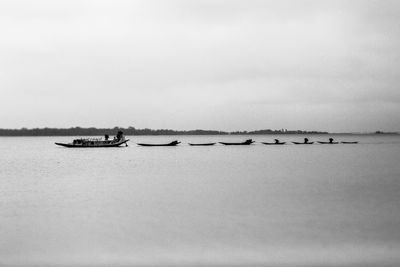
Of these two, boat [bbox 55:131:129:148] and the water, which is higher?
boat [bbox 55:131:129:148]

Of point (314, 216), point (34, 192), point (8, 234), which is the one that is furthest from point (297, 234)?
point (34, 192)

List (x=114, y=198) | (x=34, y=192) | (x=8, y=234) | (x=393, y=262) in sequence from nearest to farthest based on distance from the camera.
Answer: (x=393, y=262), (x=8, y=234), (x=114, y=198), (x=34, y=192)

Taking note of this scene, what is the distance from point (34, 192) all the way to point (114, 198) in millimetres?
5312

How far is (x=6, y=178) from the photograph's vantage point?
32312 mm

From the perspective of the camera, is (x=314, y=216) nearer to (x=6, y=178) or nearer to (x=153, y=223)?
(x=153, y=223)

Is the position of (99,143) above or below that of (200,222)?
above

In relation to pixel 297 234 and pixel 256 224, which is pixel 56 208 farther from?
pixel 297 234

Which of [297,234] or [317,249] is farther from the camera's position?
[297,234]

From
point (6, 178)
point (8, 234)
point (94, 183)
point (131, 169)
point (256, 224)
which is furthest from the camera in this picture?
point (131, 169)

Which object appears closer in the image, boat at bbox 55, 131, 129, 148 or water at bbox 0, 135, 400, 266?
water at bbox 0, 135, 400, 266

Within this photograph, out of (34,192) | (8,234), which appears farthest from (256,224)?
(34,192)

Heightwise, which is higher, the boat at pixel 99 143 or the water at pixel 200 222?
the boat at pixel 99 143

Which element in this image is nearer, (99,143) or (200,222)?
(200,222)

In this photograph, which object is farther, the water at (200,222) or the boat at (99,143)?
the boat at (99,143)
